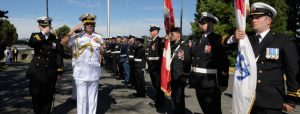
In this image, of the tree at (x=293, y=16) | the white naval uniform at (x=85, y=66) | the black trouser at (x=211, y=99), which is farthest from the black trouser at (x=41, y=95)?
the tree at (x=293, y=16)

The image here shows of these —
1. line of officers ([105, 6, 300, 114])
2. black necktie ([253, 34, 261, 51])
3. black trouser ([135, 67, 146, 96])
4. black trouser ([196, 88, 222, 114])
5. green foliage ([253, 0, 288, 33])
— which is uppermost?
green foliage ([253, 0, 288, 33])

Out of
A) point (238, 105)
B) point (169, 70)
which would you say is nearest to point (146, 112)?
point (169, 70)

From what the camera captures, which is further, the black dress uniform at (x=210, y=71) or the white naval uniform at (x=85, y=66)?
the white naval uniform at (x=85, y=66)

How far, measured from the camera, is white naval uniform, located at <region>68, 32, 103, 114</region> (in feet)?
20.4

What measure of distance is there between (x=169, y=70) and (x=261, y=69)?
282 cm

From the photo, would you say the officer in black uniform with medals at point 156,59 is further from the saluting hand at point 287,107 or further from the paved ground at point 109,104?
the saluting hand at point 287,107

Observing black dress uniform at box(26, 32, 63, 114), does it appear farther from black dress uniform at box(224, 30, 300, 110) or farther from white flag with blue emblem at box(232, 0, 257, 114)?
black dress uniform at box(224, 30, 300, 110)

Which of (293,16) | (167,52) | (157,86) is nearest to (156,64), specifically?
(157,86)

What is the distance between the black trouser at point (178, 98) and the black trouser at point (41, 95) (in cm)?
246

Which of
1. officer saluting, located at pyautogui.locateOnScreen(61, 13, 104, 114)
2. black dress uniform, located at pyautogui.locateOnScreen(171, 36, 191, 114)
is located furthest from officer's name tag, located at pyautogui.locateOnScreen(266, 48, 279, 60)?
officer saluting, located at pyautogui.locateOnScreen(61, 13, 104, 114)

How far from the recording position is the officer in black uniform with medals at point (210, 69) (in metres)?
5.22

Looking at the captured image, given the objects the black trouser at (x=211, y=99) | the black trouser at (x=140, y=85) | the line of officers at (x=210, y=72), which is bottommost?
the black trouser at (x=140, y=85)

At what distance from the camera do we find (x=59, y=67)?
701 centimetres

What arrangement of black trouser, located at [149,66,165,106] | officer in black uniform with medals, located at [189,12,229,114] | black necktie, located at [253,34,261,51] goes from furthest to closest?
1. black trouser, located at [149,66,165,106]
2. officer in black uniform with medals, located at [189,12,229,114]
3. black necktie, located at [253,34,261,51]
